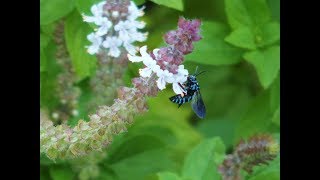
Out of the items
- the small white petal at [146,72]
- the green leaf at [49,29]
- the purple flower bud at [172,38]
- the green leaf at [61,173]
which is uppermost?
the purple flower bud at [172,38]

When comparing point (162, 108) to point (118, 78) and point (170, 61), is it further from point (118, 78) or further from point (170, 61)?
point (170, 61)

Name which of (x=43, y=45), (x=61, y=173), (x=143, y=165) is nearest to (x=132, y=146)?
(x=143, y=165)

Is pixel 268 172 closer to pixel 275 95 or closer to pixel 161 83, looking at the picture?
pixel 275 95

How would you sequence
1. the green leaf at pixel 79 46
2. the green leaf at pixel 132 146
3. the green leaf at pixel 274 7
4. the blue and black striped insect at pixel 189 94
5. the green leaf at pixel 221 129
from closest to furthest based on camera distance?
the blue and black striped insect at pixel 189 94 < the green leaf at pixel 79 46 < the green leaf at pixel 132 146 < the green leaf at pixel 274 7 < the green leaf at pixel 221 129

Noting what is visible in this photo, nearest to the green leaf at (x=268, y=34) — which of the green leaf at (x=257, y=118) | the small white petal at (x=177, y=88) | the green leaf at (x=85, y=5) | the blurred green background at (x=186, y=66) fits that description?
the blurred green background at (x=186, y=66)

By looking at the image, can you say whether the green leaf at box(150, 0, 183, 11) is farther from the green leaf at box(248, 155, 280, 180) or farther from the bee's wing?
the green leaf at box(248, 155, 280, 180)

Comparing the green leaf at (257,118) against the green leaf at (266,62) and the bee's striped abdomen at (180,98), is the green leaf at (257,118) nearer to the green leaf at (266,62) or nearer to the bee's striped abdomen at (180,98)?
the green leaf at (266,62)

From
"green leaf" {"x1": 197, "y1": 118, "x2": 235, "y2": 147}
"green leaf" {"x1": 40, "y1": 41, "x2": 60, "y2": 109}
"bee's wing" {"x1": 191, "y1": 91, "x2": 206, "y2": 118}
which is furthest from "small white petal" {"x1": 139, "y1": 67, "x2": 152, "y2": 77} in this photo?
"green leaf" {"x1": 197, "y1": 118, "x2": 235, "y2": 147}
